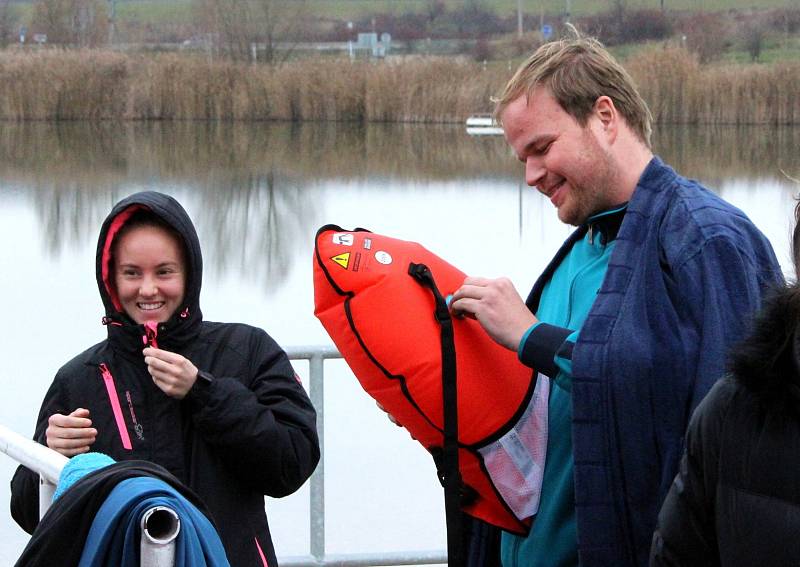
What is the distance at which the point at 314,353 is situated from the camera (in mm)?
3225

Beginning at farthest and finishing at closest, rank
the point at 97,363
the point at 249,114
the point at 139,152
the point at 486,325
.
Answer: the point at 249,114 → the point at 139,152 → the point at 97,363 → the point at 486,325

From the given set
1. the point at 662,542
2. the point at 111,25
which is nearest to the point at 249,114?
the point at 111,25

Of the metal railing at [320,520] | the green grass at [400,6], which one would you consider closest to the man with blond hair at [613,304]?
the metal railing at [320,520]

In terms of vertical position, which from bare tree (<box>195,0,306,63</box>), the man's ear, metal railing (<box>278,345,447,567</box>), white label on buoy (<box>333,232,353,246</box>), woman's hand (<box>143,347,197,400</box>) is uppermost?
bare tree (<box>195,0,306,63</box>)

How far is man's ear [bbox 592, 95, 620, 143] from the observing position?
199 centimetres

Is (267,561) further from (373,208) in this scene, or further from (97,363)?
(373,208)

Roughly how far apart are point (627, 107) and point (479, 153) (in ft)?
66.5

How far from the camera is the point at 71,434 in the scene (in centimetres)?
198

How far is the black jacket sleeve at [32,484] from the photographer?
81.6 inches

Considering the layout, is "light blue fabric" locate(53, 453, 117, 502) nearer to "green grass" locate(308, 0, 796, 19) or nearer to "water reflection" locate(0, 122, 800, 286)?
"water reflection" locate(0, 122, 800, 286)

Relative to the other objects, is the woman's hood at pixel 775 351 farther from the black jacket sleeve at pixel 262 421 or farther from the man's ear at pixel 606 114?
the black jacket sleeve at pixel 262 421

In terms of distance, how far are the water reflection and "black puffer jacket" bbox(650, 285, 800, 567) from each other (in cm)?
906

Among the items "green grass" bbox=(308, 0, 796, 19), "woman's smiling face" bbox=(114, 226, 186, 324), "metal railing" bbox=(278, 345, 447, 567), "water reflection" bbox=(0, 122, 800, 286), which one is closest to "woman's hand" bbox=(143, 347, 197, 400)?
"woman's smiling face" bbox=(114, 226, 186, 324)

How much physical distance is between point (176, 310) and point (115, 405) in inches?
7.2
